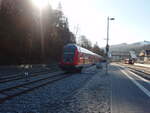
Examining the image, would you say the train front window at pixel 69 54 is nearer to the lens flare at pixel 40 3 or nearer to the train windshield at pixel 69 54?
the train windshield at pixel 69 54

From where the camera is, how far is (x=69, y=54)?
1016 inches

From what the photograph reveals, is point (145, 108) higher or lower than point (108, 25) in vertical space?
lower

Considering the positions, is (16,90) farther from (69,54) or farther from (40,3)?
(40,3)

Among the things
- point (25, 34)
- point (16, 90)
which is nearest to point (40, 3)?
point (25, 34)

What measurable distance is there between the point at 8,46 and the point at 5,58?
7.15ft

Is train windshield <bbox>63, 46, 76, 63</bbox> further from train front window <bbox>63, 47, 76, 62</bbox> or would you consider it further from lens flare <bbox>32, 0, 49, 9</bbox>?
lens flare <bbox>32, 0, 49, 9</bbox>

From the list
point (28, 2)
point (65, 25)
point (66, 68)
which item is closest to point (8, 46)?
point (28, 2)

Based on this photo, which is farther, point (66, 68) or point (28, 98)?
point (66, 68)

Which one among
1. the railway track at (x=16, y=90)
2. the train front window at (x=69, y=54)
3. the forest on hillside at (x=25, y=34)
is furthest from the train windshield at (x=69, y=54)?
the forest on hillside at (x=25, y=34)

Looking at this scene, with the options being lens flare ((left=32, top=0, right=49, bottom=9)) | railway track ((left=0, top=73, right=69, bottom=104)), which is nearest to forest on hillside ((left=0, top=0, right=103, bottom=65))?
lens flare ((left=32, top=0, right=49, bottom=9))

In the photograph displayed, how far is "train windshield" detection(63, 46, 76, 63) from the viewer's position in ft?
83.6

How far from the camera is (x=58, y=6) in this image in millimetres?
74250

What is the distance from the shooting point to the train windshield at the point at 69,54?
2549cm

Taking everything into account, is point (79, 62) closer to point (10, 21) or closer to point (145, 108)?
point (10, 21)
